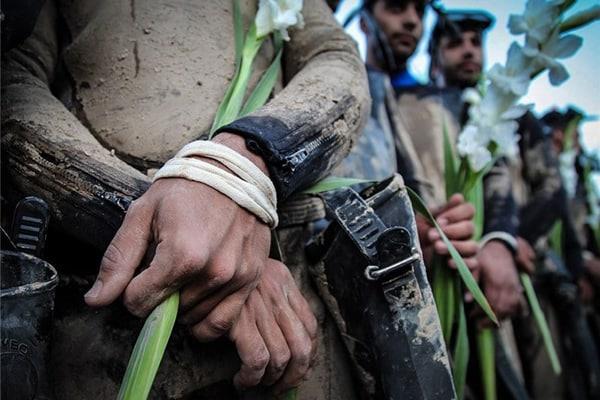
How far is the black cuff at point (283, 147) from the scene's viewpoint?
828 millimetres

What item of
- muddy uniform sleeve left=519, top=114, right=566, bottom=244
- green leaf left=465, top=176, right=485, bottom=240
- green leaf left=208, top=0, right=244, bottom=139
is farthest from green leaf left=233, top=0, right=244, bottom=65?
muddy uniform sleeve left=519, top=114, right=566, bottom=244

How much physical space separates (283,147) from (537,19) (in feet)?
2.64

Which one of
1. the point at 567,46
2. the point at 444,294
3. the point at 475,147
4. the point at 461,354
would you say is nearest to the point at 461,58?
the point at 475,147

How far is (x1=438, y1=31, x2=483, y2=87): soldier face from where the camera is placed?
10.3 feet

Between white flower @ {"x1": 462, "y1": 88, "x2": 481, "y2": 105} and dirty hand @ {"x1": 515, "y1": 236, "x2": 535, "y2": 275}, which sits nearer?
dirty hand @ {"x1": 515, "y1": 236, "x2": 535, "y2": 275}

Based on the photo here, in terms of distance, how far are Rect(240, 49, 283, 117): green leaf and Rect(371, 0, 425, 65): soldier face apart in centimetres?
173

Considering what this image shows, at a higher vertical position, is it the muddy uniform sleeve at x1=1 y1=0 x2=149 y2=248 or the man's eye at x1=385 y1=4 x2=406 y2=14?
the man's eye at x1=385 y1=4 x2=406 y2=14

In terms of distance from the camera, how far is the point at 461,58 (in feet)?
10.4

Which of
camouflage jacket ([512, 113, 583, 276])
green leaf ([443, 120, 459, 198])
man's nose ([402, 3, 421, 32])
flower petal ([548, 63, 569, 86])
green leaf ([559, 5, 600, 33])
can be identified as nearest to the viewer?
green leaf ([559, 5, 600, 33])

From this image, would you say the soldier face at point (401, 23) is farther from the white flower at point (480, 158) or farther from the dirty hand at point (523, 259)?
the white flower at point (480, 158)

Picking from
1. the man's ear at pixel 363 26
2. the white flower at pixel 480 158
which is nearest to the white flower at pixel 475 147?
the white flower at pixel 480 158

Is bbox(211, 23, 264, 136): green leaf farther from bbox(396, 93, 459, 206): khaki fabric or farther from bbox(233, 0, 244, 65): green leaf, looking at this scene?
bbox(396, 93, 459, 206): khaki fabric

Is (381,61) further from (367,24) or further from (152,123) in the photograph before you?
(152,123)

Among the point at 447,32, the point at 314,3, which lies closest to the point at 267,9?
the point at 314,3
